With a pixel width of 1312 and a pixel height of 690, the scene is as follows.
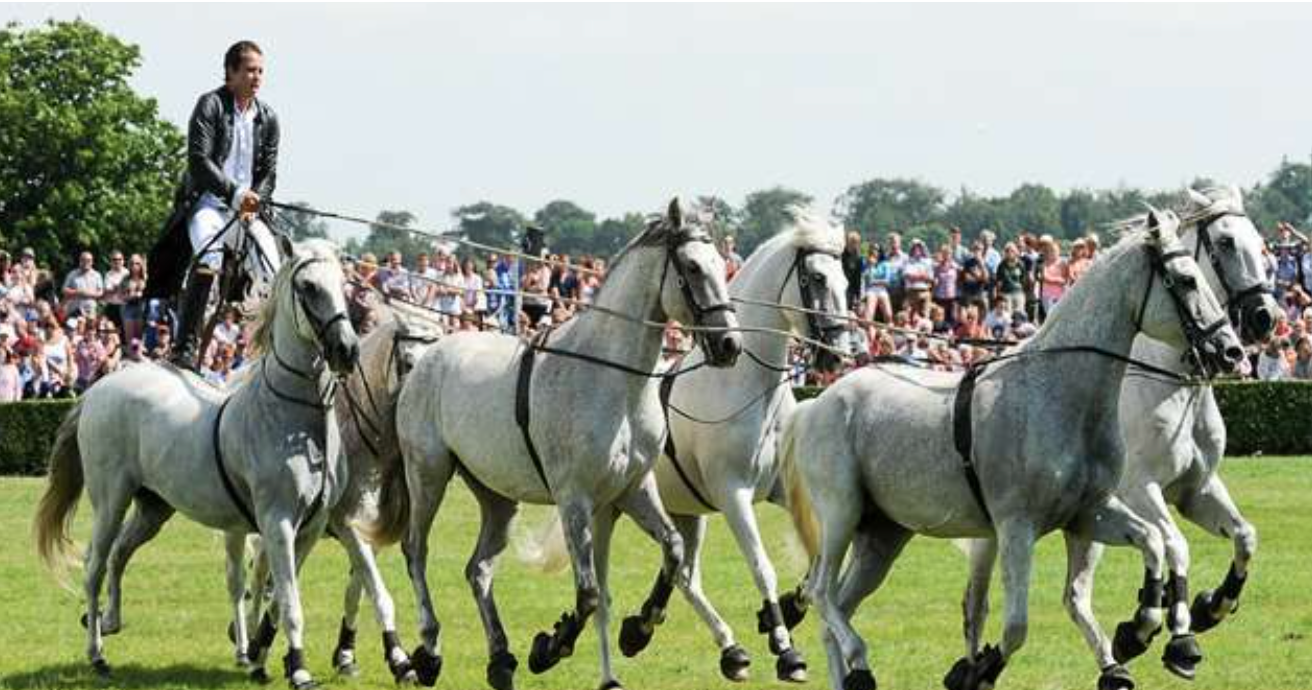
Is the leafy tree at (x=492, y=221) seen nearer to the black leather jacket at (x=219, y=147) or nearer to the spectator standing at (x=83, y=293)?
the spectator standing at (x=83, y=293)

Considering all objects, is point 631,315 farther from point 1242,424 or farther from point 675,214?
point 1242,424

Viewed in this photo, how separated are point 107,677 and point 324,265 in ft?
9.12

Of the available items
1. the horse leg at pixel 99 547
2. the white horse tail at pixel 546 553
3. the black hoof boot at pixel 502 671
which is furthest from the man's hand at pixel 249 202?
the black hoof boot at pixel 502 671

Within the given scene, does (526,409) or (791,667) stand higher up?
(526,409)

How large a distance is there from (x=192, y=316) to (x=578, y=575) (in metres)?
3.26

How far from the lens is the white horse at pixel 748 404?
45.4 feet

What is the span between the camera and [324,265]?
12.6m

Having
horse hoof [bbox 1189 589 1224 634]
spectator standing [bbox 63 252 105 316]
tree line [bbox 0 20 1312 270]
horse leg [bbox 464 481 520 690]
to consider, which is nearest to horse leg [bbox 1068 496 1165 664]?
horse hoof [bbox 1189 589 1224 634]

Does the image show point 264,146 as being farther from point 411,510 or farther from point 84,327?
point 84,327

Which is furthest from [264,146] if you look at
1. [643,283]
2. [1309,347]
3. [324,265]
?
[1309,347]

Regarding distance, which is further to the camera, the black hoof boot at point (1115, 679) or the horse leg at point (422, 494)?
the horse leg at point (422, 494)

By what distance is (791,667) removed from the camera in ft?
43.0

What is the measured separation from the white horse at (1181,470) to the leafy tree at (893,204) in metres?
86.1

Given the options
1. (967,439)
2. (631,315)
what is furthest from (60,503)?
(967,439)
